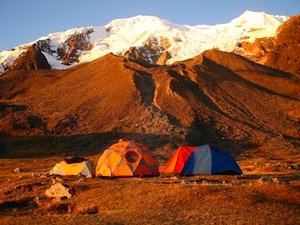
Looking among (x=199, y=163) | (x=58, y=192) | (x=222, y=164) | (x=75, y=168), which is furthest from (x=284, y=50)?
(x=58, y=192)

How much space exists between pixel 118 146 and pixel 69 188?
30.6 ft

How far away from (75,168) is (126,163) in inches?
151

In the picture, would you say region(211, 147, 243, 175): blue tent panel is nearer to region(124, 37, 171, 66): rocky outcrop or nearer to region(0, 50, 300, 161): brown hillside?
region(0, 50, 300, 161): brown hillside

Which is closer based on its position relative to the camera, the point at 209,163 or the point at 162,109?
the point at 209,163

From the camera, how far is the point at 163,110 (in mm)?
59688

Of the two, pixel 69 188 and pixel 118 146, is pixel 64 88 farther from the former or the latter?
pixel 69 188

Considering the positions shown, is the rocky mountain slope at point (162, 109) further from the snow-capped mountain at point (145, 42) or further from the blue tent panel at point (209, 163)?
the snow-capped mountain at point (145, 42)

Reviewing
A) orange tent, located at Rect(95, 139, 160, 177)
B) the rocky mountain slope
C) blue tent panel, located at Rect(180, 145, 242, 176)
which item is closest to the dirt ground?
orange tent, located at Rect(95, 139, 160, 177)

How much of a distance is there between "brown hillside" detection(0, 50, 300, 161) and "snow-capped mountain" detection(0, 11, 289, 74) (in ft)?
243

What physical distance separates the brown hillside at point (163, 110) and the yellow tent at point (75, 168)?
1846 cm

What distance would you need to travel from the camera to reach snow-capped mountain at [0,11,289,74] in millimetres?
157125

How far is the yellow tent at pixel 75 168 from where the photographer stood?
28031 mm

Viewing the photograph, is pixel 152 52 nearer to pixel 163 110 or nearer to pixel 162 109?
pixel 162 109

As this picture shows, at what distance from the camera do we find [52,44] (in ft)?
584
